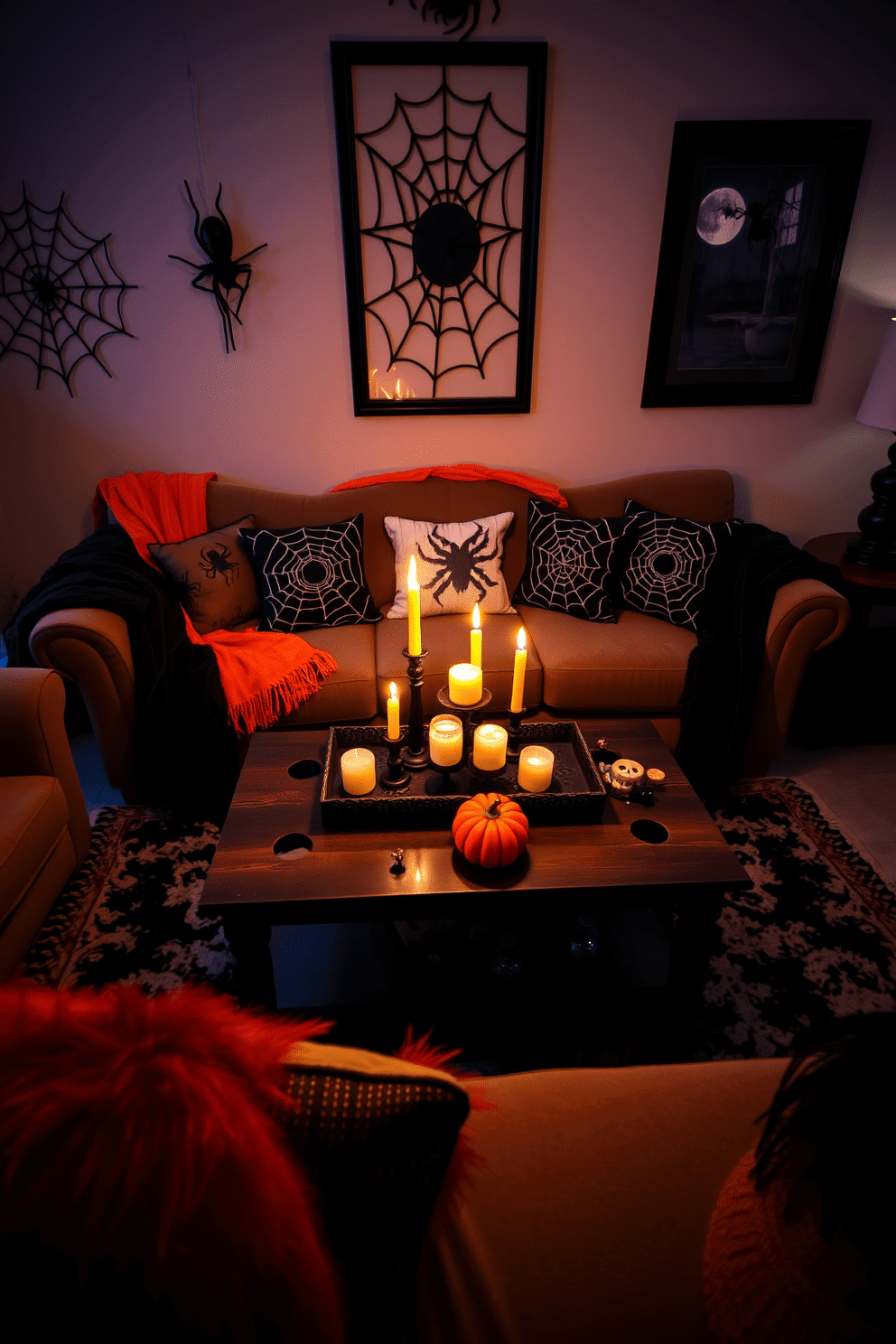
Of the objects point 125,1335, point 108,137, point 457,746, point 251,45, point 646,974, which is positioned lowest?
point 646,974

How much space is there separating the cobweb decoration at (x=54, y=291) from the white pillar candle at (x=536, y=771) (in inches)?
85.8

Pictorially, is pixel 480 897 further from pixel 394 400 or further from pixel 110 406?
pixel 110 406

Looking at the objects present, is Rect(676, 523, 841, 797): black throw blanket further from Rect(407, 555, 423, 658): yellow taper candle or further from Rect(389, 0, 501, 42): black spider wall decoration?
Rect(389, 0, 501, 42): black spider wall decoration

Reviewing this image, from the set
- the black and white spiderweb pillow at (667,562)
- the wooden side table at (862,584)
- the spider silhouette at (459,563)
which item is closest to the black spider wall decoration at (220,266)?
the spider silhouette at (459,563)

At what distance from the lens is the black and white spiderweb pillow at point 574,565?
2.39m

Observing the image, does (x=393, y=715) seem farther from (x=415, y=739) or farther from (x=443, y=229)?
(x=443, y=229)

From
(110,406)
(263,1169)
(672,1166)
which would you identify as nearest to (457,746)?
(672,1166)

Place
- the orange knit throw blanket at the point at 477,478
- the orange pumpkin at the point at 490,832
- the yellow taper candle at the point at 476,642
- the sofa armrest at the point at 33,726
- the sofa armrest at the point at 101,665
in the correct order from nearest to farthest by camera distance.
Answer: the orange pumpkin at the point at 490,832 < the yellow taper candle at the point at 476,642 < the sofa armrest at the point at 33,726 < the sofa armrest at the point at 101,665 < the orange knit throw blanket at the point at 477,478

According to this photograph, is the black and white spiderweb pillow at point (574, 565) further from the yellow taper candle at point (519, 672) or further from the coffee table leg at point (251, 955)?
the coffee table leg at point (251, 955)

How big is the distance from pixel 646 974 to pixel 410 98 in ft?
8.88

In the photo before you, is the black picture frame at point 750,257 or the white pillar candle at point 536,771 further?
the black picture frame at point 750,257

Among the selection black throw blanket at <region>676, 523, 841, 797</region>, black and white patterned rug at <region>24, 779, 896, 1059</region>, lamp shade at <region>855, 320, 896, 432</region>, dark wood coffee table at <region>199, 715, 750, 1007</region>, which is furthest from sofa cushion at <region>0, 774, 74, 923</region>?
lamp shade at <region>855, 320, 896, 432</region>

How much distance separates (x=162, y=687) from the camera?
77.1 inches

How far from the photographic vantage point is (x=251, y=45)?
2.13 m
